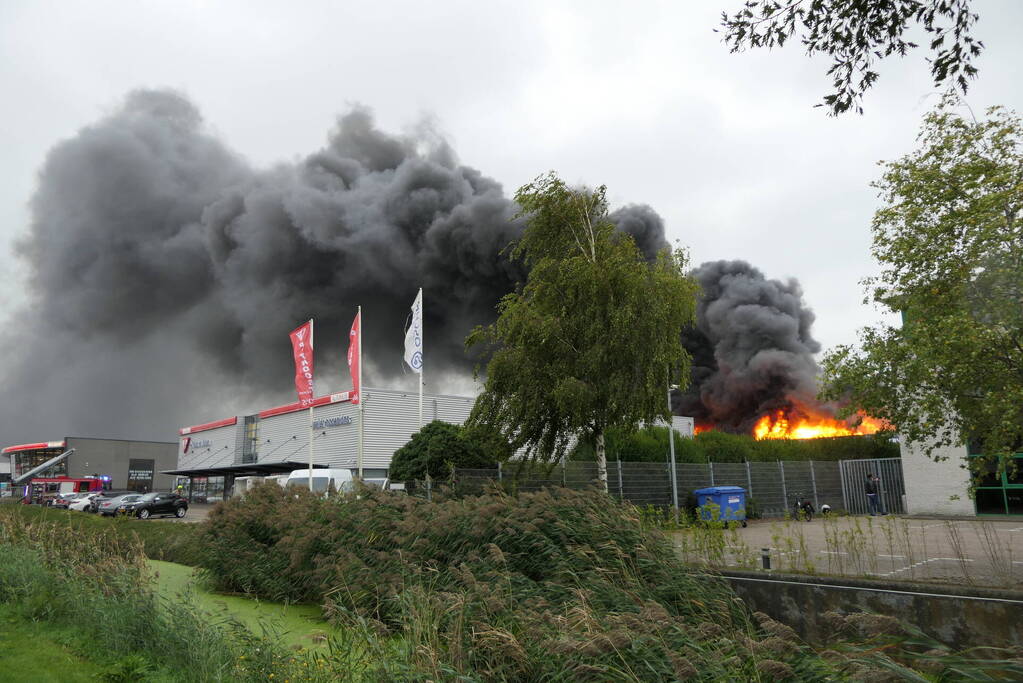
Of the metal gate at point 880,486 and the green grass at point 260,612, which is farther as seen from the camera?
the metal gate at point 880,486

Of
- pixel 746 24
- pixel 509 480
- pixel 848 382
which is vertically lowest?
pixel 509 480

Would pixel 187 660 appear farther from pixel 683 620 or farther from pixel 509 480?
pixel 509 480

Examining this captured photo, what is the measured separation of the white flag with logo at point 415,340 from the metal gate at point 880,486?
1675cm

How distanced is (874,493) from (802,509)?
2.79m

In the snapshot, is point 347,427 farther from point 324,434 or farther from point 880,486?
point 880,486

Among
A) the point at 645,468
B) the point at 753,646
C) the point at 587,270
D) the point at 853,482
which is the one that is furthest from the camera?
the point at 853,482

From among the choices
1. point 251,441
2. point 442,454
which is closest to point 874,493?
point 442,454

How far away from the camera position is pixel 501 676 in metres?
4.18

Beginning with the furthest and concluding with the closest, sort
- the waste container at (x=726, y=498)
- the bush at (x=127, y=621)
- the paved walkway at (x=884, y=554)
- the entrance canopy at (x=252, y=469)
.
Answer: the entrance canopy at (x=252, y=469) < the waste container at (x=726, y=498) < the paved walkway at (x=884, y=554) < the bush at (x=127, y=621)

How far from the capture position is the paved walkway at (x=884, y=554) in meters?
7.98

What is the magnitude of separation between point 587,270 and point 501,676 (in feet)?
37.7

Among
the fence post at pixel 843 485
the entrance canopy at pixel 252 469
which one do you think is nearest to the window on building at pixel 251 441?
the entrance canopy at pixel 252 469

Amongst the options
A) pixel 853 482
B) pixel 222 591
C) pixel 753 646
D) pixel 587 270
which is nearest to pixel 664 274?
pixel 587 270

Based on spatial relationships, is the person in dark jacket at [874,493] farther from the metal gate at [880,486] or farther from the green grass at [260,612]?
the green grass at [260,612]
